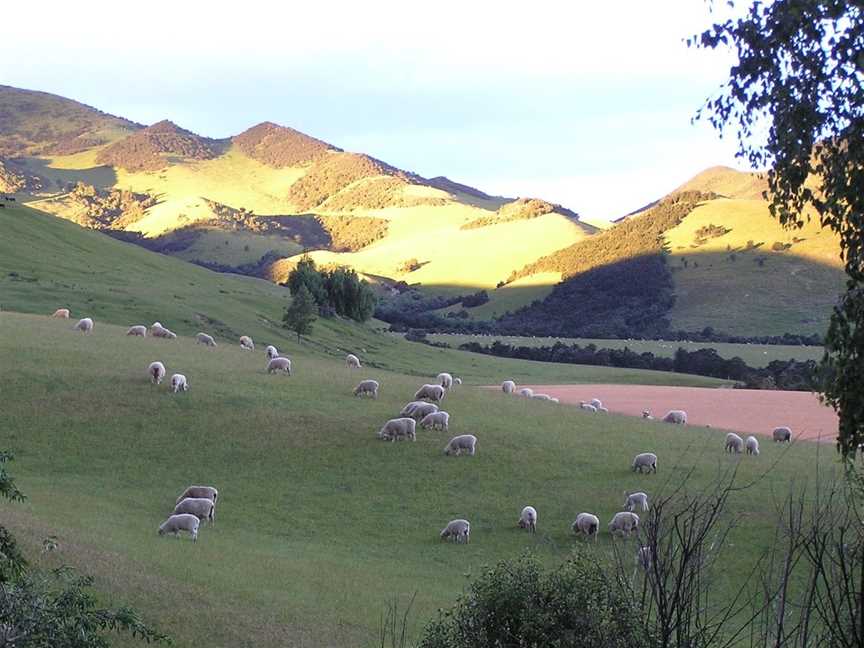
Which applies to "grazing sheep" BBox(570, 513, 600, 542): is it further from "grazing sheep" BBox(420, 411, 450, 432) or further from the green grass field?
the green grass field

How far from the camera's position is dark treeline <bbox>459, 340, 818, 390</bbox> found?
250 feet

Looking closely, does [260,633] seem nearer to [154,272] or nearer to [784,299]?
[154,272]

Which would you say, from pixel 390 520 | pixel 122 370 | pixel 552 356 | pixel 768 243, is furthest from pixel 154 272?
pixel 768 243

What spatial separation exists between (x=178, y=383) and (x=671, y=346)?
9109cm

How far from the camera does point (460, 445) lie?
3178cm

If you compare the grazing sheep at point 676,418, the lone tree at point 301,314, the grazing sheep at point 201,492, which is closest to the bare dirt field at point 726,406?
the grazing sheep at point 676,418

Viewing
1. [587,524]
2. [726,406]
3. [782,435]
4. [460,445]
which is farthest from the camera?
[726,406]

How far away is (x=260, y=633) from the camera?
16.0m

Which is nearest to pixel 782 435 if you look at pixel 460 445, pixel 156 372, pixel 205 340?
pixel 460 445

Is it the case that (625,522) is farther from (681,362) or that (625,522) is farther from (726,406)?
(681,362)

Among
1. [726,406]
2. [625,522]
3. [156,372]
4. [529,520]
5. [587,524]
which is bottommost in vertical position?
[529,520]

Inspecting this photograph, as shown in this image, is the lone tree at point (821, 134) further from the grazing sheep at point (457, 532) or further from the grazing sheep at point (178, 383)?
the grazing sheep at point (178, 383)

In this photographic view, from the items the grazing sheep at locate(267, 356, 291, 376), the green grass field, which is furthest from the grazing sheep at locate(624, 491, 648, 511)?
the green grass field

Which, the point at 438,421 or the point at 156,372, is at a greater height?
the point at 156,372
